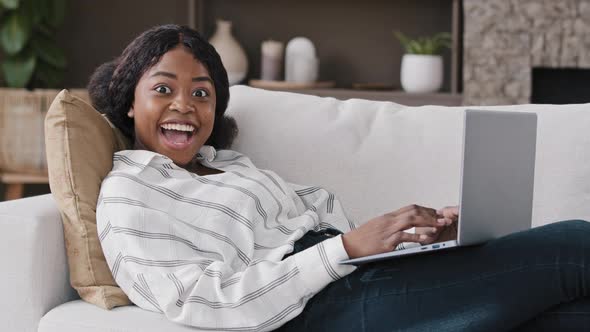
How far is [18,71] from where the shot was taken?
4.16 meters

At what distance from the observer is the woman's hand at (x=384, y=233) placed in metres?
1.53

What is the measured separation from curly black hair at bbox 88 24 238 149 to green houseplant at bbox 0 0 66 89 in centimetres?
222

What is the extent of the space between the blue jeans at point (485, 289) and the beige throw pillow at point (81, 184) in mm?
440

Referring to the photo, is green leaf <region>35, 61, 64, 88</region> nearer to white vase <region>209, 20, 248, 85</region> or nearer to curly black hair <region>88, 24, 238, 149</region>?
white vase <region>209, 20, 248, 85</region>

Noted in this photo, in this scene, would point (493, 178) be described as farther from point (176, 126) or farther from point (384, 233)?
point (176, 126)

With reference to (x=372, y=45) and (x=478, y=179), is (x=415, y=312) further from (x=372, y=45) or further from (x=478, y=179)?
(x=372, y=45)

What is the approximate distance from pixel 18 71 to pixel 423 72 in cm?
191

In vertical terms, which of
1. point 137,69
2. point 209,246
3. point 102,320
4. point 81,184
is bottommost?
point 102,320

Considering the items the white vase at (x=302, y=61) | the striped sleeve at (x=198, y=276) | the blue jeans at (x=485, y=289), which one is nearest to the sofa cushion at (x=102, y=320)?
the striped sleeve at (x=198, y=276)

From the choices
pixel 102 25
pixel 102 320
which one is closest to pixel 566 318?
pixel 102 320

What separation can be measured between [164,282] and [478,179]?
1.87 feet

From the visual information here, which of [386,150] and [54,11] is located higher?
[54,11]

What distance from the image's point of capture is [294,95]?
2195 mm

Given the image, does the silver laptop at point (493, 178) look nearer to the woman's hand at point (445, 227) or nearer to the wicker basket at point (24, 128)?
the woman's hand at point (445, 227)
